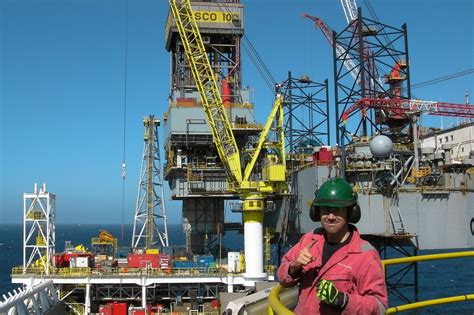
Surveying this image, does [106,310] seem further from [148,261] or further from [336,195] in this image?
[336,195]

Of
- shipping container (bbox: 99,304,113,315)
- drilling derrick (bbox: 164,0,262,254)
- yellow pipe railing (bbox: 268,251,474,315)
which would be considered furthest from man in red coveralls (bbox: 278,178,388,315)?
drilling derrick (bbox: 164,0,262,254)

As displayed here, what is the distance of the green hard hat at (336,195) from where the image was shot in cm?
420

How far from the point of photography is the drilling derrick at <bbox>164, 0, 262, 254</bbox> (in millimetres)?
44375

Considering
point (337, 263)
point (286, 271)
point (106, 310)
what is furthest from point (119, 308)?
point (337, 263)

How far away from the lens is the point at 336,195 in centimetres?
421

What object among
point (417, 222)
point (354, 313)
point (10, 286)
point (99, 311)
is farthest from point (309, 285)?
point (10, 286)

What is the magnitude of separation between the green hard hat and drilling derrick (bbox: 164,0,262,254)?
34.9 meters

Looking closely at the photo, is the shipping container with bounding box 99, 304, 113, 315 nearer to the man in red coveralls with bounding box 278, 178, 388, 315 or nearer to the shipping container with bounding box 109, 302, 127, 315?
the shipping container with bounding box 109, 302, 127, 315

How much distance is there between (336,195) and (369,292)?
2.60 ft

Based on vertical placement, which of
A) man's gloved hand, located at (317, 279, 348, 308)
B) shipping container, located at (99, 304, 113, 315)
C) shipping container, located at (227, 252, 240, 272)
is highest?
man's gloved hand, located at (317, 279, 348, 308)

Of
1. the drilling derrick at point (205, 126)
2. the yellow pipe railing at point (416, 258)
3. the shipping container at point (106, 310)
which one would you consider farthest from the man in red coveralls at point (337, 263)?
the drilling derrick at point (205, 126)

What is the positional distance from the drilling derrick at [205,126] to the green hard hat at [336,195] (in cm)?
3492

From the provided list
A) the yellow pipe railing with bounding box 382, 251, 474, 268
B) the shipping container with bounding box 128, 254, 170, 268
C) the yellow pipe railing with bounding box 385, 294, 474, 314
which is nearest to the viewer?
the yellow pipe railing with bounding box 382, 251, 474, 268

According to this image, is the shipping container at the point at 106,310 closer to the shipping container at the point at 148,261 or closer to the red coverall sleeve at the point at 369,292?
the shipping container at the point at 148,261
